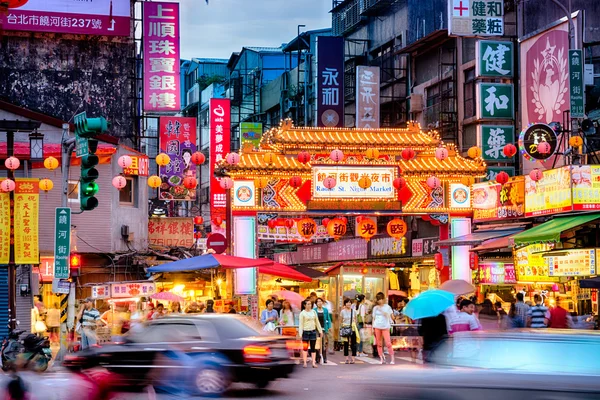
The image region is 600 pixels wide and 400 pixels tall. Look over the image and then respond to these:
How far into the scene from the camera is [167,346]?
15578 millimetres

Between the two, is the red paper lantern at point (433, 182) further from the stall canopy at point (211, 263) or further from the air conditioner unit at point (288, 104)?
the air conditioner unit at point (288, 104)

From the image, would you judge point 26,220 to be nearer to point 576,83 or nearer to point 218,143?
point 218,143

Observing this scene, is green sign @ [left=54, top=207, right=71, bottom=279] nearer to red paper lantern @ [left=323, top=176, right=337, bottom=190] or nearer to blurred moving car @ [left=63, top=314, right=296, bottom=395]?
blurred moving car @ [left=63, top=314, right=296, bottom=395]

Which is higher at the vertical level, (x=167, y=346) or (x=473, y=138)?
(x=473, y=138)

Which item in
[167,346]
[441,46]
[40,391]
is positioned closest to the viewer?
[40,391]

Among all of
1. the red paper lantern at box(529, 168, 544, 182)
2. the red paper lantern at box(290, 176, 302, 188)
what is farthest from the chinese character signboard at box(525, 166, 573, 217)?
the red paper lantern at box(290, 176, 302, 188)

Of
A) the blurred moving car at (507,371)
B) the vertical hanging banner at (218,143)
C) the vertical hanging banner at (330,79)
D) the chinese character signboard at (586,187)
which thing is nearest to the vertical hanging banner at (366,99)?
the vertical hanging banner at (330,79)

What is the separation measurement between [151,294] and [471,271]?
32.9ft

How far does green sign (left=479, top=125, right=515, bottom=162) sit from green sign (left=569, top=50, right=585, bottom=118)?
18.5ft

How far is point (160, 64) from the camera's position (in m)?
38.9

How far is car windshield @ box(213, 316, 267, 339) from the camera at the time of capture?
15812mm

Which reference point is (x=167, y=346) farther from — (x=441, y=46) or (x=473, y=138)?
(x=441, y=46)

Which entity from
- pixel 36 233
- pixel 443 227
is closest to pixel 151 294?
pixel 36 233

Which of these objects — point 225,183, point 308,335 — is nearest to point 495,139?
point 225,183
